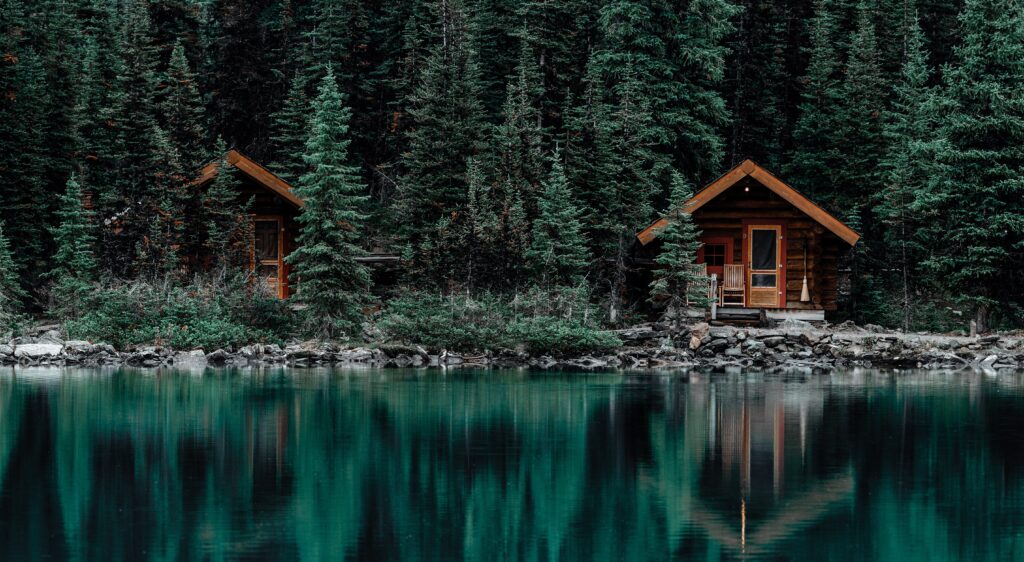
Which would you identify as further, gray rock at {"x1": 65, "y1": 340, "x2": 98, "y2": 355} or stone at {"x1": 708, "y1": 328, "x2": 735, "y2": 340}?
stone at {"x1": 708, "y1": 328, "x2": 735, "y2": 340}

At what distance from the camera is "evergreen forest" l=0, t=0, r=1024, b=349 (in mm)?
36312

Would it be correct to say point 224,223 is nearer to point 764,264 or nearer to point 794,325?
point 764,264

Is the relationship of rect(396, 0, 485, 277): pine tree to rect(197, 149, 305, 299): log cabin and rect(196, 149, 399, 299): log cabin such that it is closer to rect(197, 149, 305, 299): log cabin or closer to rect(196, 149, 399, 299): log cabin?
rect(196, 149, 399, 299): log cabin

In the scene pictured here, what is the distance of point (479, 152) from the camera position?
150 feet

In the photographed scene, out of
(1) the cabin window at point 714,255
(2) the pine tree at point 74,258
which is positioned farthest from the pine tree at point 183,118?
(1) the cabin window at point 714,255

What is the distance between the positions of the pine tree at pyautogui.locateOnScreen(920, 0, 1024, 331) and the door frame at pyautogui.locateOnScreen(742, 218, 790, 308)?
4684 mm

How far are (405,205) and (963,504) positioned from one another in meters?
32.3

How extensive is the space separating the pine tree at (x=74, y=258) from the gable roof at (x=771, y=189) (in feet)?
57.8

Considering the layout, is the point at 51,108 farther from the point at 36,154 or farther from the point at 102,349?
the point at 102,349

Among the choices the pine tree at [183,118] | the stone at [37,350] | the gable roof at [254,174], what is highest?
the pine tree at [183,118]

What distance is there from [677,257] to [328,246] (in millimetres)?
10372

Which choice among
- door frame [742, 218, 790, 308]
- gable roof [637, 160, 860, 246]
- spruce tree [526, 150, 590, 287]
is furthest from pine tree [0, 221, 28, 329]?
door frame [742, 218, 790, 308]

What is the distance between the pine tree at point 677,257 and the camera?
35.8 meters

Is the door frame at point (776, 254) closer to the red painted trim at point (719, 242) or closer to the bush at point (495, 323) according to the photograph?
the red painted trim at point (719, 242)
